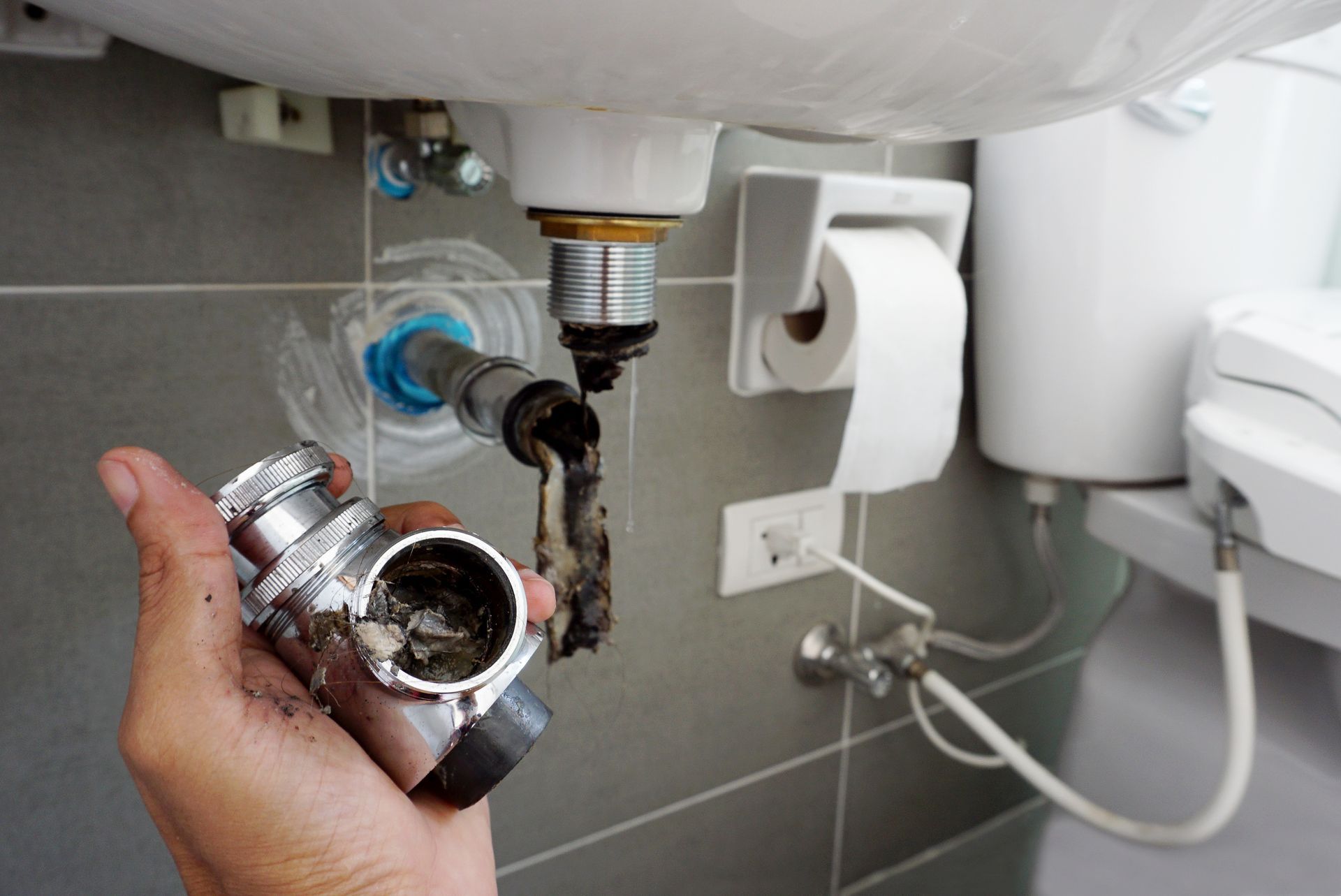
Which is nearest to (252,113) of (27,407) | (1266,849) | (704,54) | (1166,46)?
(27,407)

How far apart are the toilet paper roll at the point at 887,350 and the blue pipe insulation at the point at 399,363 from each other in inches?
9.8

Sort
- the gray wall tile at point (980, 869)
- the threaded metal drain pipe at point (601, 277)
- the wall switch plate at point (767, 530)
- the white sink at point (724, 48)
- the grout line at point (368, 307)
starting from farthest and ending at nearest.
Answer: the gray wall tile at point (980, 869)
the wall switch plate at point (767, 530)
the grout line at point (368, 307)
the threaded metal drain pipe at point (601, 277)
the white sink at point (724, 48)

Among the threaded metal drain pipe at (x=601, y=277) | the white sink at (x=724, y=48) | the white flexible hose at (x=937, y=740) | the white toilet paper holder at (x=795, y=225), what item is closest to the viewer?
the white sink at (x=724, y=48)

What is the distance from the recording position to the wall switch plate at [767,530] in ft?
2.47

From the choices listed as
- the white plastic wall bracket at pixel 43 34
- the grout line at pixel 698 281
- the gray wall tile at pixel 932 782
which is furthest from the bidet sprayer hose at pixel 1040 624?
the white plastic wall bracket at pixel 43 34

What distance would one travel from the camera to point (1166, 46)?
324 millimetres

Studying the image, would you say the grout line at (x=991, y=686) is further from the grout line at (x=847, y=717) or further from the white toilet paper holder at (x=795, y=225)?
the white toilet paper holder at (x=795, y=225)

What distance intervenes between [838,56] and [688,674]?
565 millimetres

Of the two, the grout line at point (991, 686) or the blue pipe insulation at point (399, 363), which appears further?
the grout line at point (991, 686)

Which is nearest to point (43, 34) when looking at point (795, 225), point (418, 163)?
point (418, 163)

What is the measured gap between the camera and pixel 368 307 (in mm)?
557

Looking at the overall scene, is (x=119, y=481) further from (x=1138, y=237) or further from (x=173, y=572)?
(x=1138, y=237)

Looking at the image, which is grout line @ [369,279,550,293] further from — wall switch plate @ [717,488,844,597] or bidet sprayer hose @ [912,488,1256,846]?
bidet sprayer hose @ [912,488,1256,846]

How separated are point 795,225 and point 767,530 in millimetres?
257
